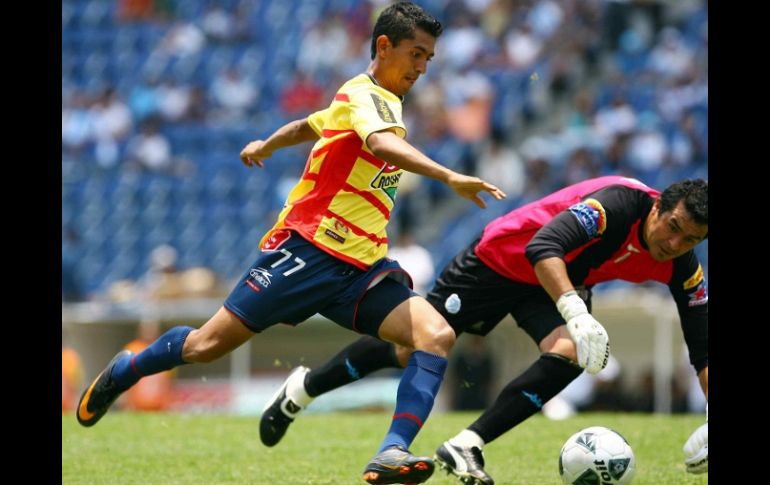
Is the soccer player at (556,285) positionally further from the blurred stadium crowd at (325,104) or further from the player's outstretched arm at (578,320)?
the blurred stadium crowd at (325,104)

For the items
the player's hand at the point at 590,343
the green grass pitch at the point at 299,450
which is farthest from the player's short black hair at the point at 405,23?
the green grass pitch at the point at 299,450

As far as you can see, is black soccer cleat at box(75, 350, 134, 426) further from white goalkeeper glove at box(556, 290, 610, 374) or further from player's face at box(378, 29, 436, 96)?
white goalkeeper glove at box(556, 290, 610, 374)

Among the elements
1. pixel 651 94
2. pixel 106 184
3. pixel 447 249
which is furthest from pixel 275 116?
pixel 651 94

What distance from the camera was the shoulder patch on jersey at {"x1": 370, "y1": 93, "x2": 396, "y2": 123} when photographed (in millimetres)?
5984

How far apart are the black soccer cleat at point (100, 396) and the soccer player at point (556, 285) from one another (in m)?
1.14

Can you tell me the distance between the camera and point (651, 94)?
1805 cm

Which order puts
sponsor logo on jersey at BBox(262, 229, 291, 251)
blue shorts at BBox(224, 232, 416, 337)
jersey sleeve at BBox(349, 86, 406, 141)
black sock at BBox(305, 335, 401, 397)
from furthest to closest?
black sock at BBox(305, 335, 401, 397) → sponsor logo on jersey at BBox(262, 229, 291, 251) → blue shorts at BBox(224, 232, 416, 337) → jersey sleeve at BBox(349, 86, 406, 141)

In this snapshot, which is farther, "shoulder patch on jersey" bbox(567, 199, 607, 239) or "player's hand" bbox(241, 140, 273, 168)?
"player's hand" bbox(241, 140, 273, 168)

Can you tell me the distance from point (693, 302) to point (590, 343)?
1.44 meters

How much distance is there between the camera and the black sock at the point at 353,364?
24.7ft

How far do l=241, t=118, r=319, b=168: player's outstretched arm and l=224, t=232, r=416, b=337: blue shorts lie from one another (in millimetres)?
864

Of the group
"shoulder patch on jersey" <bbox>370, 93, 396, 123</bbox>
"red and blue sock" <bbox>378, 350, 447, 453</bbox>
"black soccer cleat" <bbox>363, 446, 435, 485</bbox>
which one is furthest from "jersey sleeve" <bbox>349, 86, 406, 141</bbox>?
"black soccer cleat" <bbox>363, 446, 435, 485</bbox>

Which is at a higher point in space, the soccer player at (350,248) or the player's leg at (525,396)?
the soccer player at (350,248)
